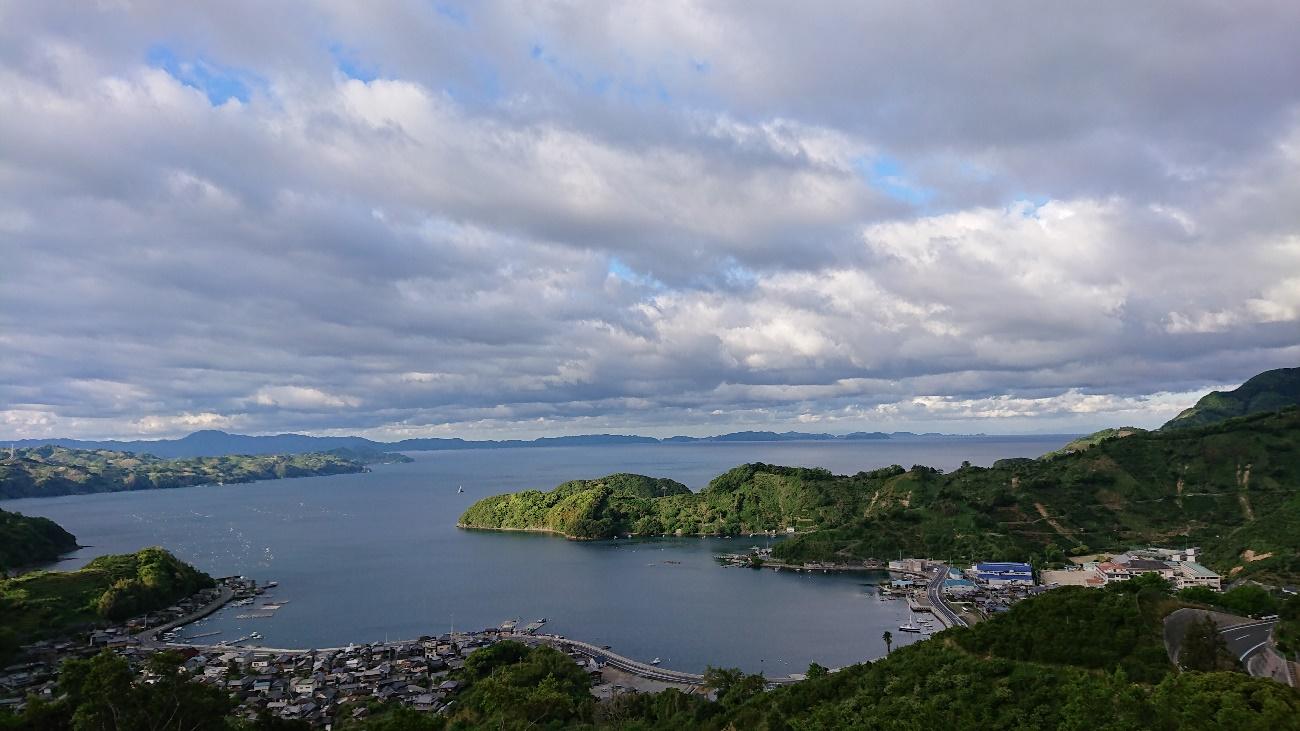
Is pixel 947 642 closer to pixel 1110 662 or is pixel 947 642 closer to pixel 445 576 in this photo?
pixel 1110 662

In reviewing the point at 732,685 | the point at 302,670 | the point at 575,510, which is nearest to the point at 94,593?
the point at 302,670

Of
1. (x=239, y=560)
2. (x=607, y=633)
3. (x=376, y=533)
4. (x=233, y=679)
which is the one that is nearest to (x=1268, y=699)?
(x=607, y=633)

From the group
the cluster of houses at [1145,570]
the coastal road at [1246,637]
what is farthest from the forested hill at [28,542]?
the cluster of houses at [1145,570]

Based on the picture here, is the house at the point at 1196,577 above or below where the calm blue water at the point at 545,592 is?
above

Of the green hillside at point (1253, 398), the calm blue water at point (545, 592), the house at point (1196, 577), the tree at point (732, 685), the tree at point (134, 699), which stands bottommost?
the calm blue water at point (545, 592)

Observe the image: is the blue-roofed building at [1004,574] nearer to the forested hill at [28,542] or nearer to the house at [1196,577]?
the house at [1196,577]

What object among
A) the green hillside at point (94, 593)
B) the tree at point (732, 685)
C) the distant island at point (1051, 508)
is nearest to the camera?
the tree at point (732, 685)
